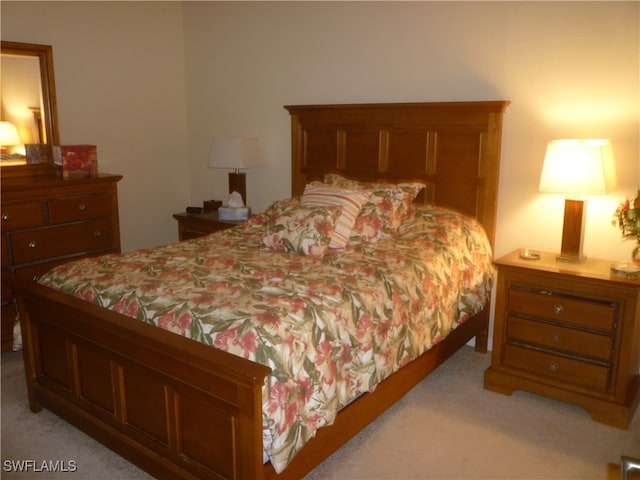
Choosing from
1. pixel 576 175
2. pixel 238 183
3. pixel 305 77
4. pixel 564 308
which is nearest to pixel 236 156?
pixel 238 183

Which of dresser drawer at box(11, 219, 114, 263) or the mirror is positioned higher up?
the mirror

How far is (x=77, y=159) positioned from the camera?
364 centimetres

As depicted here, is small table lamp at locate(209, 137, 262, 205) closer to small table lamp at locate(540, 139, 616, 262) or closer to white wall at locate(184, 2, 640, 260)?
white wall at locate(184, 2, 640, 260)

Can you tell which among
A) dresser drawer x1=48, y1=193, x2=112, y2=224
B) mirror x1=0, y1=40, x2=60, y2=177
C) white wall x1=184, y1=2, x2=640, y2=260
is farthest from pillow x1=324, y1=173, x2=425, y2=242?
mirror x1=0, y1=40, x2=60, y2=177

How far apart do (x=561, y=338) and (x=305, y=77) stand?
2.40 meters

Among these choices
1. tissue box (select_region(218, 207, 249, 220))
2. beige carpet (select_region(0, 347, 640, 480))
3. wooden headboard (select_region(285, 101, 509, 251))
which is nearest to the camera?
beige carpet (select_region(0, 347, 640, 480))

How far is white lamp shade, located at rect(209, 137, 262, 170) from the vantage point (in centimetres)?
390

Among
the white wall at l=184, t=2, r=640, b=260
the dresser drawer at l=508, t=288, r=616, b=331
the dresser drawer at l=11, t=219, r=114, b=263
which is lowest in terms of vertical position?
the dresser drawer at l=508, t=288, r=616, b=331

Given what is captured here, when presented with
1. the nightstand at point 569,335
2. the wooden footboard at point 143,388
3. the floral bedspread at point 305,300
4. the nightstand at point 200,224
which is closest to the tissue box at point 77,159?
the nightstand at point 200,224

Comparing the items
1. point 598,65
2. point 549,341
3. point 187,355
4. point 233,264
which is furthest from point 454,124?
point 187,355

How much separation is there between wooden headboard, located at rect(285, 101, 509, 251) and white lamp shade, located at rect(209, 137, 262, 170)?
340 millimetres

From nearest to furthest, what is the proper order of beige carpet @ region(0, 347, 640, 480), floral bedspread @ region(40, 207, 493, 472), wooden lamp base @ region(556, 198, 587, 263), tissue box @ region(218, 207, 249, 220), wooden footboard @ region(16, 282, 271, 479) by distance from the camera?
wooden footboard @ region(16, 282, 271, 479) → floral bedspread @ region(40, 207, 493, 472) → beige carpet @ region(0, 347, 640, 480) → wooden lamp base @ region(556, 198, 587, 263) → tissue box @ region(218, 207, 249, 220)

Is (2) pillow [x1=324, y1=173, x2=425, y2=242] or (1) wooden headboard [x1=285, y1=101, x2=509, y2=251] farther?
(1) wooden headboard [x1=285, y1=101, x2=509, y2=251]

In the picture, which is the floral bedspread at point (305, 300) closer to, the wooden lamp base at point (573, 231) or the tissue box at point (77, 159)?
the wooden lamp base at point (573, 231)
